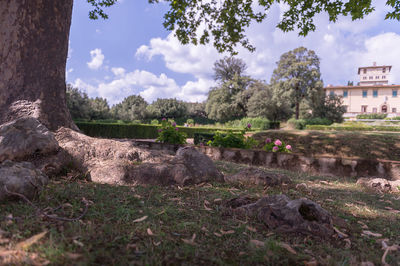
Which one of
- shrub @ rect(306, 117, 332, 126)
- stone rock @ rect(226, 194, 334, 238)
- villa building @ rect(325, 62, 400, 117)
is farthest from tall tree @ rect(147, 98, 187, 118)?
stone rock @ rect(226, 194, 334, 238)

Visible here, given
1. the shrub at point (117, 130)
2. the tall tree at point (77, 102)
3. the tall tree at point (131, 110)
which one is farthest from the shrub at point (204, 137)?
the tall tree at point (131, 110)

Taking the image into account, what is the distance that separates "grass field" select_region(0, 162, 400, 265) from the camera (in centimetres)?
149

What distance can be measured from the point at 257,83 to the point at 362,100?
25.6 m

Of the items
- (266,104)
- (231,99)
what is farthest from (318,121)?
(231,99)

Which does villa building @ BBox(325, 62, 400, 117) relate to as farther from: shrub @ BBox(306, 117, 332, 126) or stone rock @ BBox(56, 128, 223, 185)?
stone rock @ BBox(56, 128, 223, 185)

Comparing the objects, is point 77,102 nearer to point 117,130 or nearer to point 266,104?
point 117,130

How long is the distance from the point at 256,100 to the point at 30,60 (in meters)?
34.1

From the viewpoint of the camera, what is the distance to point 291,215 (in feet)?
7.06

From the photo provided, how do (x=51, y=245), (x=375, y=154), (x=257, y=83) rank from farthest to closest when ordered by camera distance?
(x=257, y=83) < (x=375, y=154) < (x=51, y=245)

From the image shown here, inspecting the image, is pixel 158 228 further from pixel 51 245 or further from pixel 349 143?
pixel 349 143

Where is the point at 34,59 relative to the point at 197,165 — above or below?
above

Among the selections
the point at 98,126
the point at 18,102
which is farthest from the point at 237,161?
the point at 98,126

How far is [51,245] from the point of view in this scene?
150 cm

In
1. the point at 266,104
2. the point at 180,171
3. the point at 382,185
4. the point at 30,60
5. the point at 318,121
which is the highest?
the point at 266,104
